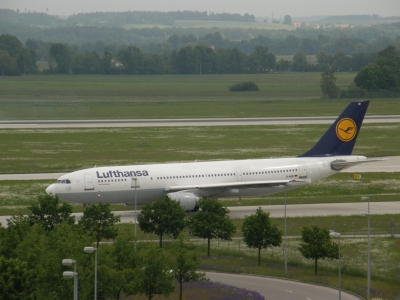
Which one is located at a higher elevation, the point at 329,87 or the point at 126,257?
the point at 329,87

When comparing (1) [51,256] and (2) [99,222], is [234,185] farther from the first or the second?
(1) [51,256]

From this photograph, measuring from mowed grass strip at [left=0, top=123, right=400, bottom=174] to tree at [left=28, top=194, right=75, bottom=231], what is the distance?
3603 centimetres

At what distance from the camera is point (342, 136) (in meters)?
75.9

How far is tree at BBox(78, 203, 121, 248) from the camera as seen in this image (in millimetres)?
55250

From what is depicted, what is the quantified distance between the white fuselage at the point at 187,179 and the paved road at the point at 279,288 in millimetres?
18815

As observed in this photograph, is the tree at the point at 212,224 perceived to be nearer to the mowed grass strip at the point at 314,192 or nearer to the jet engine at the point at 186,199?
the jet engine at the point at 186,199

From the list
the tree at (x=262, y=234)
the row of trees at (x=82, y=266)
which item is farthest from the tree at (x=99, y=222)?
the tree at (x=262, y=234)

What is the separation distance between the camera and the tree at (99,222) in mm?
55250

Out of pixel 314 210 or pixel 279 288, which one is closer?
pixel 279 288

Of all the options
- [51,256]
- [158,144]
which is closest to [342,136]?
[51,256]

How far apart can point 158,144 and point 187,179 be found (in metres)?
43.4

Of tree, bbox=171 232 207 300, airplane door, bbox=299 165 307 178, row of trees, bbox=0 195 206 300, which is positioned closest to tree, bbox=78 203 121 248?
row of trees, bbox=0 195 206 300

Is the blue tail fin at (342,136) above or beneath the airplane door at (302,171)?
above

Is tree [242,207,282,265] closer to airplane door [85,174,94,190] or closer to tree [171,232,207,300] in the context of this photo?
tree [171,232,207,300]
